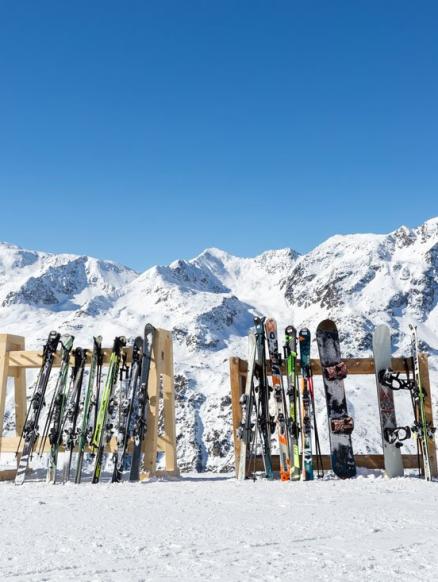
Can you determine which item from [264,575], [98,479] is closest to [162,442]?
[98,479]

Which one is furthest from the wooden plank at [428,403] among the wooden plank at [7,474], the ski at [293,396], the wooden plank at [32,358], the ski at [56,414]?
the wooden plank at [7,474]

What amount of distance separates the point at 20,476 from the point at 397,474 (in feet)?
16.7

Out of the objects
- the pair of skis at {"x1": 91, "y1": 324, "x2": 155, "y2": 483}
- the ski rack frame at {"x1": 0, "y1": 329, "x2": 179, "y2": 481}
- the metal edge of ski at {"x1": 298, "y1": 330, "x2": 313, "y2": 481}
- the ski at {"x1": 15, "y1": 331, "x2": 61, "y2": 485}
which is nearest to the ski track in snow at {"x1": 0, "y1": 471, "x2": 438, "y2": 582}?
the metal edge of ski at {"x1": 298, "y1": 330, "x2": 313, "y2": 481}

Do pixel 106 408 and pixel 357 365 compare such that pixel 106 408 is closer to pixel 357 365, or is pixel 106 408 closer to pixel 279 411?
pixel 279 411

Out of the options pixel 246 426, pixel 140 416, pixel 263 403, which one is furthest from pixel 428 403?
pixel 140 416

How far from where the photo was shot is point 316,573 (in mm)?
3279

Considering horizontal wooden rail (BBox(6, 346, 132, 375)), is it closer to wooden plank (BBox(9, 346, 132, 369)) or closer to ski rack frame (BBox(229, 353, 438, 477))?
wooden plank (BBox(9, 346, 132, 369))

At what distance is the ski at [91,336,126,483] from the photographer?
336 inches

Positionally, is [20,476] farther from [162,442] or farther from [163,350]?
[163,350]

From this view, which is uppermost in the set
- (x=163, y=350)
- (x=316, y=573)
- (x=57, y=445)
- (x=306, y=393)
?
(x=163, y=350)

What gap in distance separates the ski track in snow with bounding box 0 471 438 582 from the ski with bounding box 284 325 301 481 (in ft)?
3.21

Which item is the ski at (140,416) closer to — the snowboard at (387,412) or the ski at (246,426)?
the ski at (246,426)

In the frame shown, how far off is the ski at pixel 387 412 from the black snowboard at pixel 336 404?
456mm

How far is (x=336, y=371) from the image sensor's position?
866cm
